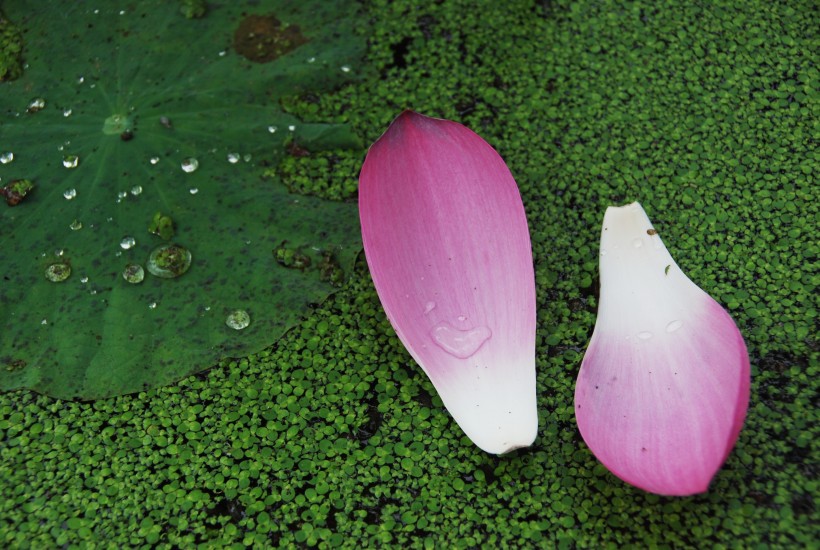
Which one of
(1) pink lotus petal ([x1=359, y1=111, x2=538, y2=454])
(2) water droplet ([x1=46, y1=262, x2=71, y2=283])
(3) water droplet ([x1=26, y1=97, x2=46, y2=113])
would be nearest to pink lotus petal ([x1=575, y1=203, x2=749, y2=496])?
(1) pink lotus petal ([x1=359, y1=111, x2=538, y2=454])

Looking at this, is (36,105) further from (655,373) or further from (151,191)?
(655,373)

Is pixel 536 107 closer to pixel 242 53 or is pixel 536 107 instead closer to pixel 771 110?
pixel 771 110

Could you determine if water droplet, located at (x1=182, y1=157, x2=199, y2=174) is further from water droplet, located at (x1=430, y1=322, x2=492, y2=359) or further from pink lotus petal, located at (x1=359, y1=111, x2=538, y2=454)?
water droplet, located at (x1=430, y1=322, x2=492, y2=359)

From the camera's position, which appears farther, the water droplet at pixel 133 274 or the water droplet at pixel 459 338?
the water droplet at pixel 133 274

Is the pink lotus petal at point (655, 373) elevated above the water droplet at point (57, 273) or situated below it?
above

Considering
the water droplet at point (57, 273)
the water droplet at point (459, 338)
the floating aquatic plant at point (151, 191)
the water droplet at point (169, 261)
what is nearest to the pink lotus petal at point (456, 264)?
the water droplet at point (459, 338)

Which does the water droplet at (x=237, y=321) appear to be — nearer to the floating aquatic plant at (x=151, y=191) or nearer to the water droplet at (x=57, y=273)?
the floating aquatic plant at (x=151, y=191)
